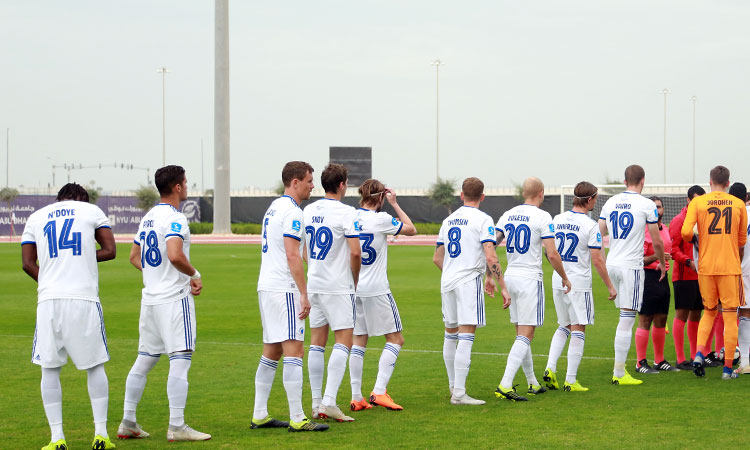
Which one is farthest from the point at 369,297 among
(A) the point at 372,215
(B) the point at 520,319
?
(B) the point at 520,319

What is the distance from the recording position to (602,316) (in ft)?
53.1

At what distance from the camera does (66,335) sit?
6668 millimetres

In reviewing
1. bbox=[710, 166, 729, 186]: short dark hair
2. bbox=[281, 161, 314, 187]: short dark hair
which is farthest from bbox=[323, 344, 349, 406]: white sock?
bbox=[710, 166, 729, 186]: short dark hair

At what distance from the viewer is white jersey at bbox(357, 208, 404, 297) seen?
827cm

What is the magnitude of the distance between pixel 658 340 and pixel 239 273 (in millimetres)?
18066

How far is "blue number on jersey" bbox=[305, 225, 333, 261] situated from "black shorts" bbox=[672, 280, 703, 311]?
15.6 ft

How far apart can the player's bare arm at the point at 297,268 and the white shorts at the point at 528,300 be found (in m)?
2.43

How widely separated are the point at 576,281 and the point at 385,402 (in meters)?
2.43

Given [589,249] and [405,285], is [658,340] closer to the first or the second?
[589,249]

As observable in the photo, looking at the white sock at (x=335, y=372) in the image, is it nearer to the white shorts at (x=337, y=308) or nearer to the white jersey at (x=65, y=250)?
the white shorts at (x=337, y=308)

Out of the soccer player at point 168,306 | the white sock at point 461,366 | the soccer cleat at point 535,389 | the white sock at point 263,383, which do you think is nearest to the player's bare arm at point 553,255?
the white sock at point 461,366

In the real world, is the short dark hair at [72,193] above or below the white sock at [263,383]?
above

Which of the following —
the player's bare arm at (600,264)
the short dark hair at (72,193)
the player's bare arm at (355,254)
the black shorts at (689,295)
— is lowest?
the black shorts at (689,295)

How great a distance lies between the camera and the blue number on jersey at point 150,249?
7.15 metres
